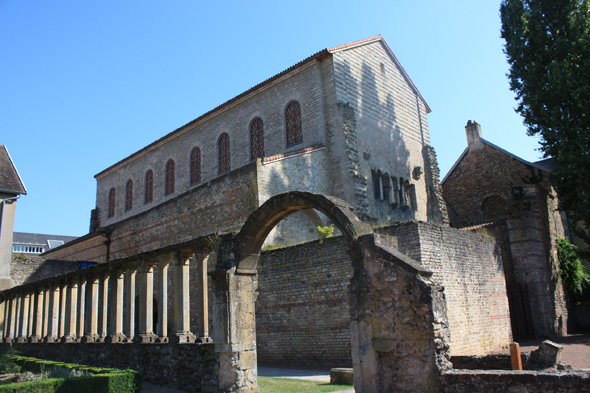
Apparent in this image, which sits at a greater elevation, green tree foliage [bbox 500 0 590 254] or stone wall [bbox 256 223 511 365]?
green tree foliage [bbox 500 0 590 254]

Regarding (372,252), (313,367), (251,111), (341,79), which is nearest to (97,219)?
(251,111)

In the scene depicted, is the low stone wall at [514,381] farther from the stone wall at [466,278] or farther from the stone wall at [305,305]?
the stone wall at [305,305]

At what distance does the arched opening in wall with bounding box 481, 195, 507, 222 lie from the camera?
80.1 ft

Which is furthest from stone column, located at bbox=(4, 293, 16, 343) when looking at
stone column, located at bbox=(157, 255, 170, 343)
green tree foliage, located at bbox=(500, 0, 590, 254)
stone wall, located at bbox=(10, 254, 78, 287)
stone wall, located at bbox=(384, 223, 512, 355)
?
green tree foliage, located at bbox=(500, 0, 590, 254)

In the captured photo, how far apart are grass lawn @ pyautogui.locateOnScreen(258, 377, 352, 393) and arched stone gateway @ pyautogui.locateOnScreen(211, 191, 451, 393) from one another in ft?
3.24

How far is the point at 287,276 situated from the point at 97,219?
23.1 meters

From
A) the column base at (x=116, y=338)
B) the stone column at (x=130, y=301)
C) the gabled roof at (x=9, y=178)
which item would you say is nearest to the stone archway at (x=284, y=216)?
the stone column at (x=130, y=301)

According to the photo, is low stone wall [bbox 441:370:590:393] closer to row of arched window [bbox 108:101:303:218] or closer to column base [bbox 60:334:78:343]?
column base [bbox 60:334:78:343]

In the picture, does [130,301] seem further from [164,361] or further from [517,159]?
[517,159]

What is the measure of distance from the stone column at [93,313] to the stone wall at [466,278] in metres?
9.80

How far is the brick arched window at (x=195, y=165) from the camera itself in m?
→ 24.4

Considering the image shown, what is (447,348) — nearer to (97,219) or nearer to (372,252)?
(372,252)

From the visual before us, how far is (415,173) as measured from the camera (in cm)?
2289

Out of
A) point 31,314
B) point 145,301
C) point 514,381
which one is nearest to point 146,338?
point 145,301
